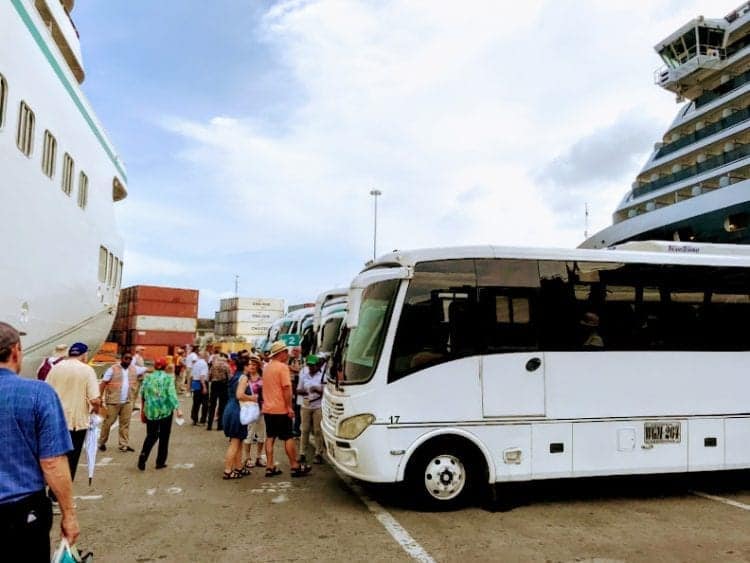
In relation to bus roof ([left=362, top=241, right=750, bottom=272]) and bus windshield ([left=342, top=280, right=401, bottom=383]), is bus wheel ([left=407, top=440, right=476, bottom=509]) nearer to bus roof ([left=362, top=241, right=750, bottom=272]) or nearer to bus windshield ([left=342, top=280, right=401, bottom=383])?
bus windshield ([left=342, top=280, right=401, bottom=383])

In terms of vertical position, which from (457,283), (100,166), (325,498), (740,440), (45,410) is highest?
(100,166)

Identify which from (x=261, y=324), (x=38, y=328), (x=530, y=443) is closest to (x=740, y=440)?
(x=530, y=443)

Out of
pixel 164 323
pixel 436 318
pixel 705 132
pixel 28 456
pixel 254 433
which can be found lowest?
pixel 254 433

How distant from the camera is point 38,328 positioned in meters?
10.0

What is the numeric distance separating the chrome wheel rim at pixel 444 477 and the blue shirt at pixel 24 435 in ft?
13.9

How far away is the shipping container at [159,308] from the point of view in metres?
35.2

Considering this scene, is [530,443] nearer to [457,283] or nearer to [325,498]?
[457,283]

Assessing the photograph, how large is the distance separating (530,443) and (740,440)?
276 centimetres

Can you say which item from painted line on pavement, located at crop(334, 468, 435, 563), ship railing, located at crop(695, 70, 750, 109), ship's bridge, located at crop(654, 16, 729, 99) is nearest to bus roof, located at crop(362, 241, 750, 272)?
painted line on pavement, located at crop(334, 468, 435, 563)

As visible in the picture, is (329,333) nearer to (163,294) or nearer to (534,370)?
(534,370)

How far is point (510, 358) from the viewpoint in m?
6.37

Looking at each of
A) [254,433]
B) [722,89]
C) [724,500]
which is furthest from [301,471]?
[722,89]

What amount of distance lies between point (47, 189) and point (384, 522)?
355 inches

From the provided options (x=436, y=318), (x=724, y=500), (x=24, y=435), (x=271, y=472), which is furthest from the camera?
(x=271, y=472)
